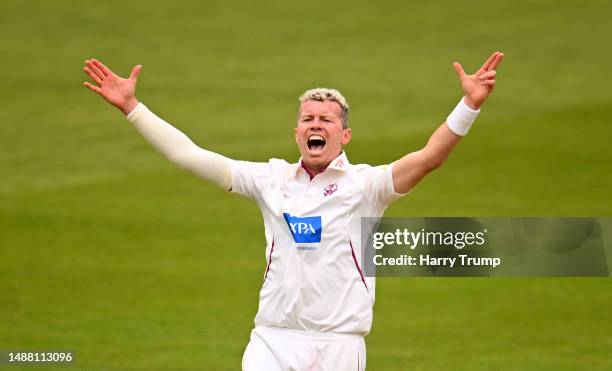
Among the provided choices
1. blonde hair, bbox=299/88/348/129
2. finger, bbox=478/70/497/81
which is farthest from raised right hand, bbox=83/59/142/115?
finger, bbox=478/70/497/81

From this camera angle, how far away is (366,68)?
2897 cm

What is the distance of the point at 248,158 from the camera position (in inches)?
919

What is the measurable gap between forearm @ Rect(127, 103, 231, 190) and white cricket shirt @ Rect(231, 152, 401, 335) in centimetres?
47

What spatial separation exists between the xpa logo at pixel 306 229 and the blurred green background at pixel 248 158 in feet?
20.7

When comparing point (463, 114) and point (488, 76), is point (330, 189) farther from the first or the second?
point (488, 76)

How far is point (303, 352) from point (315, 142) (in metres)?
1.32

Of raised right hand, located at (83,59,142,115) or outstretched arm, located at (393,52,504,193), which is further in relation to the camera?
raised right hand, located at (83,59,142,115)

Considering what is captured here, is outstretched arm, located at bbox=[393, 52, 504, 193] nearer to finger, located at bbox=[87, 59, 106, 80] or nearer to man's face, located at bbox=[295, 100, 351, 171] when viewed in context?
man's face, located at bbox=[295, 100, 351, 171]

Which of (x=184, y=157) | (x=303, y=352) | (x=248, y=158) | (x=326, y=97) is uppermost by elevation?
(x=248, y=158)

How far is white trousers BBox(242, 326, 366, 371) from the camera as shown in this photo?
8336mm

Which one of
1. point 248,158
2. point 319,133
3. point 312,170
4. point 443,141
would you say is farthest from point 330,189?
point 248,158

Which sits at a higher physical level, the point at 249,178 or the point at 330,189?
the point at 249,178

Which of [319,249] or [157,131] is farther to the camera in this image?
[157,131]

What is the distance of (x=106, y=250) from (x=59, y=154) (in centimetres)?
521
